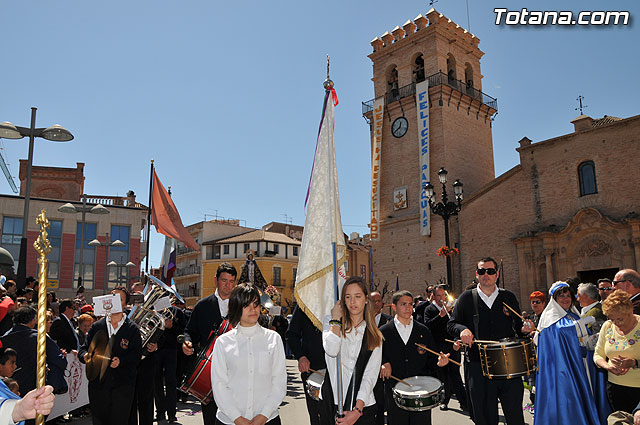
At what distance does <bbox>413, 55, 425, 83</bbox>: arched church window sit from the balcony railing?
3.98 ft

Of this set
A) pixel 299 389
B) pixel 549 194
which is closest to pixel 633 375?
pixel 299 389

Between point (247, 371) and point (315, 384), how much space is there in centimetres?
102

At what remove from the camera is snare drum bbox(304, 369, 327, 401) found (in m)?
4.60

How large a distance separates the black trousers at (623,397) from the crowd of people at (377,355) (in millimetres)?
10

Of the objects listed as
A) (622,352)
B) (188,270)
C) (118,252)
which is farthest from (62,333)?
(188,270)

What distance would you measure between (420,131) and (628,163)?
12.0m

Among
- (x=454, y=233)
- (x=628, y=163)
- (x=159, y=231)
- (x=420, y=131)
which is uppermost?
(x=420, y=131)

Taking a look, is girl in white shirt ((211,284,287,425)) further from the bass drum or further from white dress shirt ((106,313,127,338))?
white dress shirt ((106,313,127,338))

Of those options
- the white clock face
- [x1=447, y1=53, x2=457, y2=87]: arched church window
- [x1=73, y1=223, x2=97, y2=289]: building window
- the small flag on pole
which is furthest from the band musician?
[x1=73, y1=223, x2=97, y2=289]: building window

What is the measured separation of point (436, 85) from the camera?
33031mm

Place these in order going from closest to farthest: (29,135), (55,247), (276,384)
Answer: (276,384)
(29,135)
(55,247)

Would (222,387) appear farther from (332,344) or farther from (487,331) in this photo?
(487,331)

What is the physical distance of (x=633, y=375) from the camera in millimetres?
4965

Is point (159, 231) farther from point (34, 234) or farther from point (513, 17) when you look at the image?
point (34, 234)
